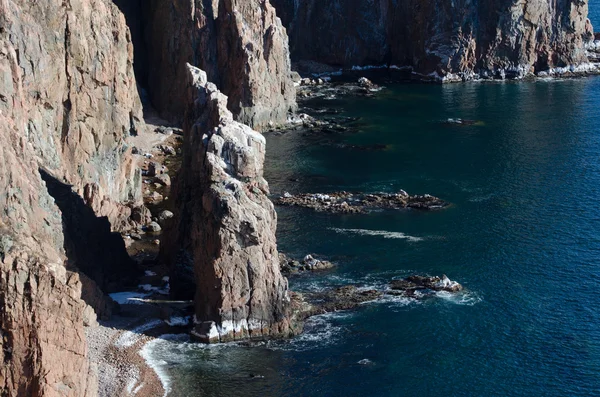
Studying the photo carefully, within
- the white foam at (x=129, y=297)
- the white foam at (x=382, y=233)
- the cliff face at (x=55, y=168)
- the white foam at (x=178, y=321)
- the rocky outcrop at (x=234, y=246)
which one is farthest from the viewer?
the white foam at (x=382, y=233)

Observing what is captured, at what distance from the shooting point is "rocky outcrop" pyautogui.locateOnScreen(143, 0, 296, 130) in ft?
506

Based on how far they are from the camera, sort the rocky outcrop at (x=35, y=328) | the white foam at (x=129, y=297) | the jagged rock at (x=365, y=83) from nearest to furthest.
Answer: the rocky outcrop at (x=35, y=328)
the white foam at (x=129, y=297)
the jagged rock at (x=365, y=83)

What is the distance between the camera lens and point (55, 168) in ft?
302

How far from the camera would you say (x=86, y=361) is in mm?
62406

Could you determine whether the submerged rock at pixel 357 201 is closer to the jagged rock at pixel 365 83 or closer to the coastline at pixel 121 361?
the coastline at pixel 121 361

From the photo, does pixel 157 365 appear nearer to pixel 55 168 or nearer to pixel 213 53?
pixel 55 168

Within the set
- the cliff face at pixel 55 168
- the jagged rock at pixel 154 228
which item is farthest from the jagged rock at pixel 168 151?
the jagged rock at pixel 154 228

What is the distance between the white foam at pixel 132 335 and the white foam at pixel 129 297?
4242mm

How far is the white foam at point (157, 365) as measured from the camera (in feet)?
245

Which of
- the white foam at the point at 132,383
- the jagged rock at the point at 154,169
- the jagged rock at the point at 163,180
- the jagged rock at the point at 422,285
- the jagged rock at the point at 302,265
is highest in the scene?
the jagged rock at the point at 154,169

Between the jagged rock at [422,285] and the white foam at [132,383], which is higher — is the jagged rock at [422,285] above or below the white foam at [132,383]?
above

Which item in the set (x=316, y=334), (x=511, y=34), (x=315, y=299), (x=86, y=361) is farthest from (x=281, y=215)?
(x=511, y=34)

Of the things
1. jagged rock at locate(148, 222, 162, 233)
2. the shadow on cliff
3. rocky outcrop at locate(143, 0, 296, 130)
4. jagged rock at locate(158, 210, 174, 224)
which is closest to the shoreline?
the shadow on cliff

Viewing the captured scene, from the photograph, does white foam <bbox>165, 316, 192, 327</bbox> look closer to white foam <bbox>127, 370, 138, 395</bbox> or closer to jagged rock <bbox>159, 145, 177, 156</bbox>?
white foam <bbox>127, 370, 138, 395</bbox>
